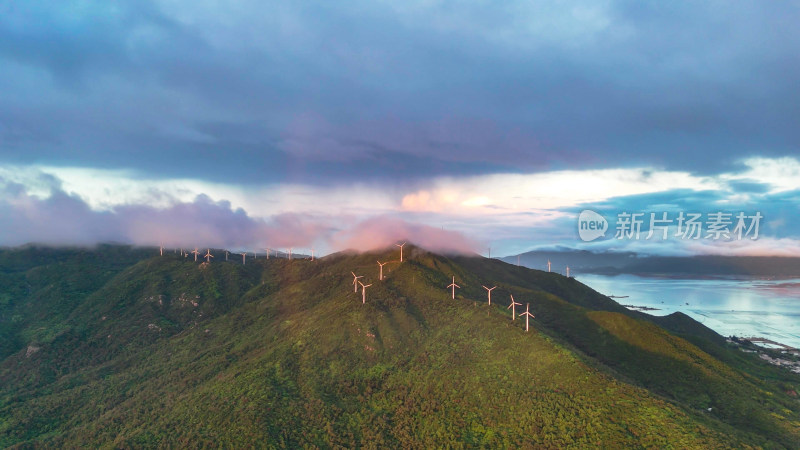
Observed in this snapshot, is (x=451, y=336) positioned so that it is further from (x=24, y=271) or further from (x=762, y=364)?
(x=24, y=271)

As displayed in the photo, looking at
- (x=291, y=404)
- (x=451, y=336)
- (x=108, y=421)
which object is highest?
(x=451, y=336)

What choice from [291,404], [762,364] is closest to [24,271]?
[291,404]

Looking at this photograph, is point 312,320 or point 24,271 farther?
point 24,271

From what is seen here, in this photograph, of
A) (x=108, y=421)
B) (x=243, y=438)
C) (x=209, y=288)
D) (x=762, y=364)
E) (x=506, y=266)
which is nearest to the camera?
(x=243, y=438)

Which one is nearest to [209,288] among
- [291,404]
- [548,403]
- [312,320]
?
[312,320]

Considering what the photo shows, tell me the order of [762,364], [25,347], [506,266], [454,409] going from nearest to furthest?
1. [454,409]
2. [762,364]
3. [25,347]
4. [506,266]

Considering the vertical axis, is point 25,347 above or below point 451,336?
below
